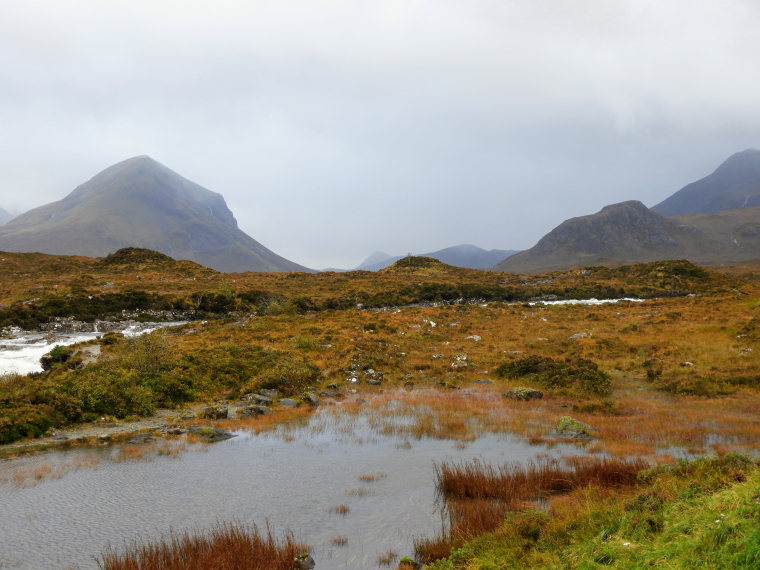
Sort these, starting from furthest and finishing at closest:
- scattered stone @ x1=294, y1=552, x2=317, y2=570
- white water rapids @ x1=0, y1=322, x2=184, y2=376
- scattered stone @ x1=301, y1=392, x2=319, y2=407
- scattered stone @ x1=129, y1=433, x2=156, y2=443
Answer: white water rapids @ x1=0, y1=322, x2=184, y2=376 < scattered stone @ x1=301, y1=392, x2=319, y2=407 < scattered stone @ x1=129, y1=433, x2=156, y2=443 < scattered stone @ x1=294, y1=552, x2=317, y2=570

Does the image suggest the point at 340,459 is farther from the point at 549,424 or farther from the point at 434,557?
the point at 549,424

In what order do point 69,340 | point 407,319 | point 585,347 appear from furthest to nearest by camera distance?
point 407,319 → point 69,340 → point 585,347

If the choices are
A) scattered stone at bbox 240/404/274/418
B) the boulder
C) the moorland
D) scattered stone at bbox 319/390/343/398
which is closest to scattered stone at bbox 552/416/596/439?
the moorland

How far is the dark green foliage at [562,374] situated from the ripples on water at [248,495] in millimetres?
9982

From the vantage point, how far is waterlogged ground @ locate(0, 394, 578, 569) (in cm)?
996

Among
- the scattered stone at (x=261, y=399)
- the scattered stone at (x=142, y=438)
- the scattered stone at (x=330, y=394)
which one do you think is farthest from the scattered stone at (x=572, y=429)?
Result: the scattered stone at (x=142, y=438)

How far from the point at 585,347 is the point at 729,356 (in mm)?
9482

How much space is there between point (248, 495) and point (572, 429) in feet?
39.8

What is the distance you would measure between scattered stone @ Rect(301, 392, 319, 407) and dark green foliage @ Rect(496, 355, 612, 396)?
12746 millimetres

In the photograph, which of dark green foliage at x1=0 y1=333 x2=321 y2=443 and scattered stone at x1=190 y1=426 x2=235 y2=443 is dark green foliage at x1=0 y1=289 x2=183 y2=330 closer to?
dark green foliage at x1=0 y1=333 x2=321 y2=443

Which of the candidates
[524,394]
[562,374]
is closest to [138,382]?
[524,394]

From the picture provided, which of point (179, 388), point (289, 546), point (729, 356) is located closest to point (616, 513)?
point (289, 546)

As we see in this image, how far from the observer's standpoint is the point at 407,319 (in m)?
54.5

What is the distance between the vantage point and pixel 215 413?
21.5m
